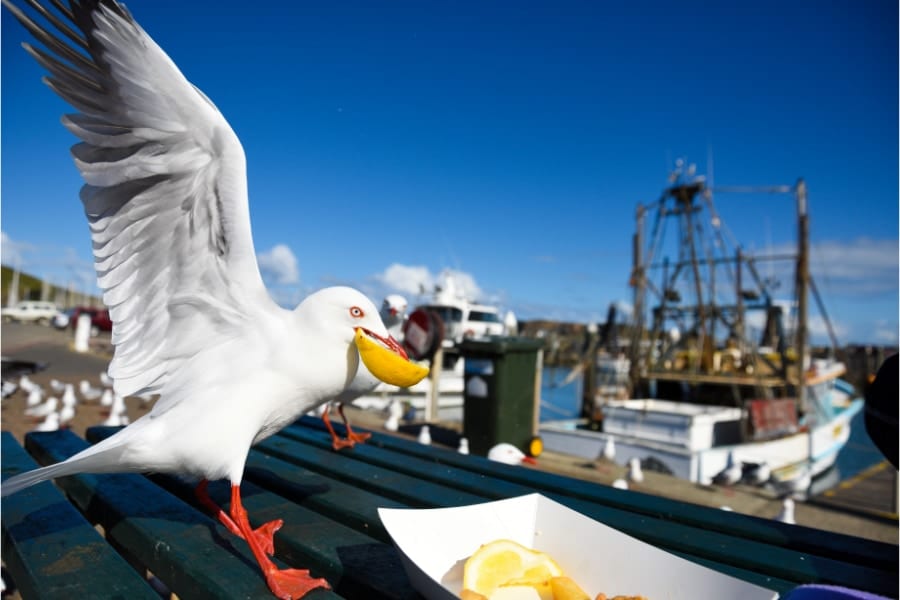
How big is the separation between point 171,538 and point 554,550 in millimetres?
1181

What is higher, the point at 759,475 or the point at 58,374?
the point at 58,374

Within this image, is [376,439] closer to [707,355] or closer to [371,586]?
[371,586]

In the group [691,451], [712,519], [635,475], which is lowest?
[691,451]

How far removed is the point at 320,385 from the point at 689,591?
1.19 metres

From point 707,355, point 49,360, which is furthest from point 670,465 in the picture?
point 49,360

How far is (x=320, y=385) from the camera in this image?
1.82 m

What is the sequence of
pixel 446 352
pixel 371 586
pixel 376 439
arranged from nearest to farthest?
pixel 371 586, pixel 376 439, pixel 446 352

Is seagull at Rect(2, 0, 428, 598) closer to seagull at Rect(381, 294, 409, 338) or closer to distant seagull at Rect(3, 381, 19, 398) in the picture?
seagull at Rect(381, 294, 409, 338)

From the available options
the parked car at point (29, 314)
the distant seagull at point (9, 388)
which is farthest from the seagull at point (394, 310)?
the parked car at point (29, 314)

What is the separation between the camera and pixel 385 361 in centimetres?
176

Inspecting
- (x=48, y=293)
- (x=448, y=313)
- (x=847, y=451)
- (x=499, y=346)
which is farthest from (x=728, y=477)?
(x=48, y=293)

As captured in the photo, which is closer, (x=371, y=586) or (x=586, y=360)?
(x=371, y=586)

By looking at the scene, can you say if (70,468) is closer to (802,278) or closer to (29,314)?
(802,278)

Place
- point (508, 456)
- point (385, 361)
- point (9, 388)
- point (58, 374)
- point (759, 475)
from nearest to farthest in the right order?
1. point (385, 361)
2. point (508, 456)
3. point (759, 475)
4. point (9, 388)
5. point (58, 374)
